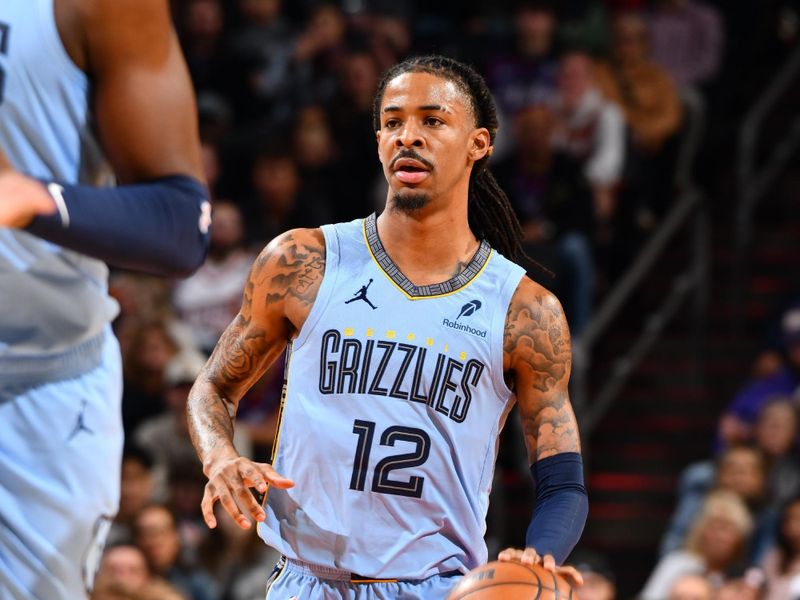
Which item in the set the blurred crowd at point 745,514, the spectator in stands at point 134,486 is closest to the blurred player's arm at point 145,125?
the blurred crowd at point 745,514

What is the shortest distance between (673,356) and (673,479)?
1091mm

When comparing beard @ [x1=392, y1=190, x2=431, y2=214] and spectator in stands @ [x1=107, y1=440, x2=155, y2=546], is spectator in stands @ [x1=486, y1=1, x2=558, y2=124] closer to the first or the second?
spectator in stands @ [x1=107, y1=440, x2=155, y2=546]

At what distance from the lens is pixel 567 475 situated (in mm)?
3660

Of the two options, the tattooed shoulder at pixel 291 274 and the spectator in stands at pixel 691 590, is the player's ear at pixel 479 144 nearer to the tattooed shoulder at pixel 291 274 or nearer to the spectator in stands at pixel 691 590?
the tattooed shoulder at pixel 291 274

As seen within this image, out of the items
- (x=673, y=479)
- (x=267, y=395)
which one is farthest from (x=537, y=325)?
(x=673, y=479)

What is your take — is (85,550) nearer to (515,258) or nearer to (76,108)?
(76,108)

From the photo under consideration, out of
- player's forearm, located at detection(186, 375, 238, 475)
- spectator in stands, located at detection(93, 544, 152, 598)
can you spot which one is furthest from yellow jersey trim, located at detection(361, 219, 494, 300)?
spectator in stands, located at detection(93, 544, 152, 598)

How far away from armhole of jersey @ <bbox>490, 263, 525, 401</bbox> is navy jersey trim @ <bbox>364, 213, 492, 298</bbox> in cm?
10

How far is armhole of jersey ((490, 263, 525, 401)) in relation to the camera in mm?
3738

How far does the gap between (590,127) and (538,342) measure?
6.08m

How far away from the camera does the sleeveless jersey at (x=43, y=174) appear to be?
7.16ft

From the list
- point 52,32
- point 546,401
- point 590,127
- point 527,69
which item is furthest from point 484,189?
point 527,69

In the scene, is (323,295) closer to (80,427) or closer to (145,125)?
(80,427)

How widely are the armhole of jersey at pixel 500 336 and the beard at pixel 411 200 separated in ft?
1.04
